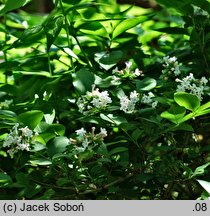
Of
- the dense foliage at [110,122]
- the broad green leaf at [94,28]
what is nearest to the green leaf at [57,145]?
the dense foliage at [110,122]

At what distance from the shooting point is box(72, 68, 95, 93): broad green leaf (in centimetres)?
100

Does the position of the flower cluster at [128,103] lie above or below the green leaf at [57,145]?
above

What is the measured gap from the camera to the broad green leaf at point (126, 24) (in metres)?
1.15

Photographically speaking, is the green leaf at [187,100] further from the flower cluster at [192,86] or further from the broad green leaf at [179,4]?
the broad green leaf at [179,4]

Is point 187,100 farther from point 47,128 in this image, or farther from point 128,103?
point 47,128

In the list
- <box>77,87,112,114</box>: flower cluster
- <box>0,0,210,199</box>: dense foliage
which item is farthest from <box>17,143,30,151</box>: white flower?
<box>77,87,112,114</box>: flower cluster

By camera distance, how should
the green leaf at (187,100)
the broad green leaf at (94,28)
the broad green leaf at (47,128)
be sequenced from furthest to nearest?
the broad green leaf at (94,28), the broad green leaf at (47,128), the green leaf at (187,100)

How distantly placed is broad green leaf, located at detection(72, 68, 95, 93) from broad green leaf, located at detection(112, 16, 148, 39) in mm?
203

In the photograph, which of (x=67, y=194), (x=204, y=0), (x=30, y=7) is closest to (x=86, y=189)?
(x=67, y=194)

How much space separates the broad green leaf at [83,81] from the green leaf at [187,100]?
→ 20cm

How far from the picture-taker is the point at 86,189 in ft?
3.29

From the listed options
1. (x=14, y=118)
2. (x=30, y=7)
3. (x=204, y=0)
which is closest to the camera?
(x=14, y=118)
